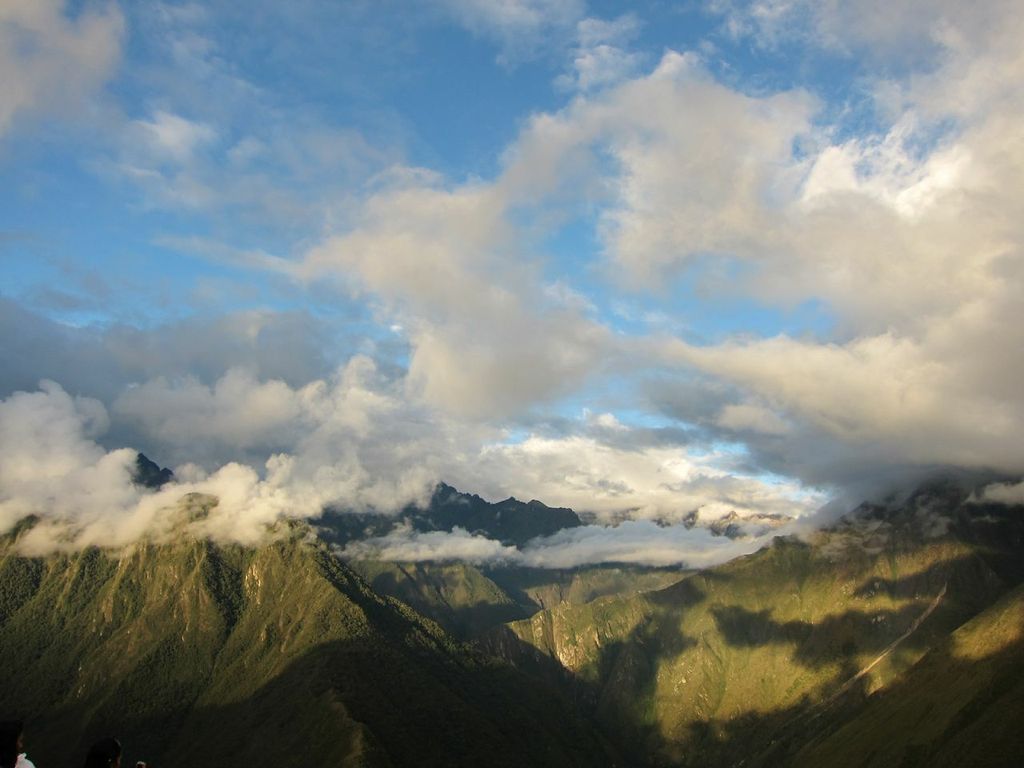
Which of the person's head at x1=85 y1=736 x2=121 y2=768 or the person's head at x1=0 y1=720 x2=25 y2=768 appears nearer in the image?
the person's head at x1=85 y1=736 x2=121 y2=768

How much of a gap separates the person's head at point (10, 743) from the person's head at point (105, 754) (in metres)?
2.12

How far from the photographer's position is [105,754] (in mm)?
22234

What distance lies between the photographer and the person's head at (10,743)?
21859 millimetres

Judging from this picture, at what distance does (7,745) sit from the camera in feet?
72.5

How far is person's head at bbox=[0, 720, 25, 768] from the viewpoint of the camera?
2186 cm

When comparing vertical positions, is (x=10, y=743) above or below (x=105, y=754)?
above

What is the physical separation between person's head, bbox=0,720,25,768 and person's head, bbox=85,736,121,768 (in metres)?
2.12

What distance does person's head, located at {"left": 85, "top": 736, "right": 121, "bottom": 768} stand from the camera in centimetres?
2173

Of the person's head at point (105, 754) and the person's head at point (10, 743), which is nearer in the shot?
the person's head at point (105, 754)

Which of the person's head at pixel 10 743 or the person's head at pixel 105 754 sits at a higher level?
the person's head at pixel 10 743

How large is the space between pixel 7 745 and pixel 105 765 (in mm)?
2933

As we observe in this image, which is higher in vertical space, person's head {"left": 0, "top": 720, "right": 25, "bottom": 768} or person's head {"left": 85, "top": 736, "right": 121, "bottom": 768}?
person's head {"left": 0, "top": 720, "right": 25, "bottom": 768}

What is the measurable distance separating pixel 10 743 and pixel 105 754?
2826 millimetres
